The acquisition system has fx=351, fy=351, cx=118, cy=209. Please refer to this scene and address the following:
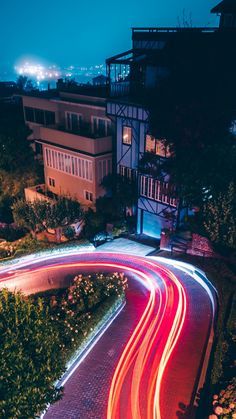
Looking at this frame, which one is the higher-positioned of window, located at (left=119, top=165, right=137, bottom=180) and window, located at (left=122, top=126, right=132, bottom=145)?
window, located at (left=122, top=126, right=132, bottom=145)

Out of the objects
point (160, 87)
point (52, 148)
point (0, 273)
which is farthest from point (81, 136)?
point (0, 273)

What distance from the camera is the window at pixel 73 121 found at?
32.6m

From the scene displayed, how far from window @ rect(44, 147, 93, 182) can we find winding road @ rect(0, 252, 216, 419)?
8759 mm

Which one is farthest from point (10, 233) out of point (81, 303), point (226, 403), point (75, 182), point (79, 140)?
point (226, 403)

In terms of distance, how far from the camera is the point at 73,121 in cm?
3331

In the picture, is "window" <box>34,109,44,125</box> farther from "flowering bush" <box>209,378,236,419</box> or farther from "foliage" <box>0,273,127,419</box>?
"flowering bush" <box>209,378,236,419</box>

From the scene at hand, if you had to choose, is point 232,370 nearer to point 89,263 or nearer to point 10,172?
point 89,263

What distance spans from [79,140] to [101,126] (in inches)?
96.0

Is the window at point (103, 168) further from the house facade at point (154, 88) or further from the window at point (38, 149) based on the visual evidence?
the window at point (38, 149)

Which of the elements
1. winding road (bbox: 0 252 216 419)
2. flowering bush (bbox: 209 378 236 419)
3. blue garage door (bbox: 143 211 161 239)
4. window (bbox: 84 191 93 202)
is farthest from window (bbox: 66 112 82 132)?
flowering bush (bbox: 209 378 236 419)

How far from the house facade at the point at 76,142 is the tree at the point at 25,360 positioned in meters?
17.4

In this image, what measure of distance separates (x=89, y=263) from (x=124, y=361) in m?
9.79

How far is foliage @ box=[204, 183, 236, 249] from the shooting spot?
20.9 m

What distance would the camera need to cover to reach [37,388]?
12.4 meters
